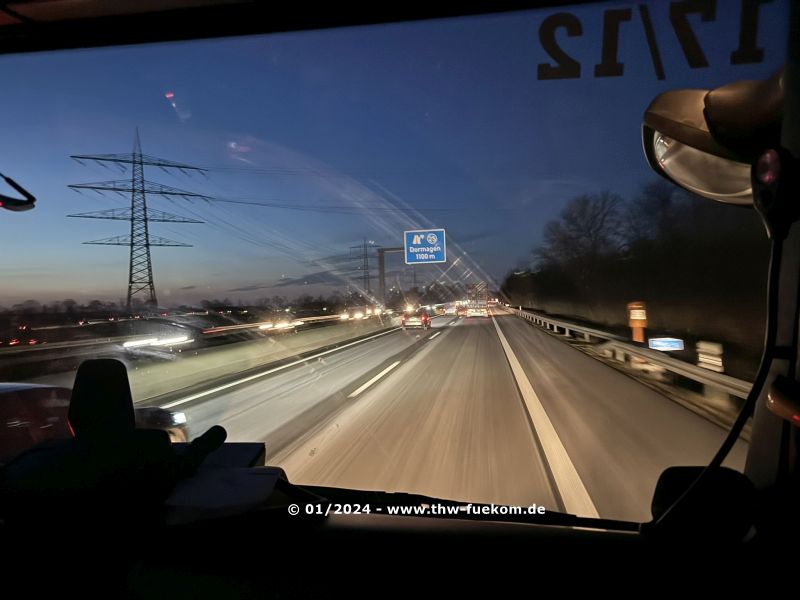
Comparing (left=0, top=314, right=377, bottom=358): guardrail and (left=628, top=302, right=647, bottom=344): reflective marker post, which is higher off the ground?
(left=628, top=302, right=647, bottom=344): reflective marker post

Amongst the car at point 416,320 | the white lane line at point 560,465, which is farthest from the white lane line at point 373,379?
the car at point 416,320

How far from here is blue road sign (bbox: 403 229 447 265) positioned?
24766mm

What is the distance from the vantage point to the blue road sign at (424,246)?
24.8 metres

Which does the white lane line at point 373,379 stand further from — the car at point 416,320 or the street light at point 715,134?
the car at point 416,320

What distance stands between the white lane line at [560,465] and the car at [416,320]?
96.6ft

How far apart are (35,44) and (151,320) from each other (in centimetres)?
2023

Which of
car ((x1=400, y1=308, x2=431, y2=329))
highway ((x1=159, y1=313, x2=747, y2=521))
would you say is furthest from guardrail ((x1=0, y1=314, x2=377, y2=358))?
highway ((x1=159, y1=313, x2=747, y2=521))

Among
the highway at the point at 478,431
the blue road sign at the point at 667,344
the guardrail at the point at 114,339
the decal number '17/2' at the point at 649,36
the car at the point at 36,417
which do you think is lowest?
the guardrail at the point at 114,339

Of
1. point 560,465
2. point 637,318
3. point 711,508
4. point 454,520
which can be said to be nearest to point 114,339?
point 637,318

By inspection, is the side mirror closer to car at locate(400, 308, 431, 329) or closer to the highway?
the highway

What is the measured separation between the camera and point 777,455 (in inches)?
76.9

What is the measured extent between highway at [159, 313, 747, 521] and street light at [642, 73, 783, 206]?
1.44m

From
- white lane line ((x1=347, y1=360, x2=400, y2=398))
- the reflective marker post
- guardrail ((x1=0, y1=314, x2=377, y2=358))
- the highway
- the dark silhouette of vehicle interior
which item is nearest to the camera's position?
the dark silhouette of vehicle interior

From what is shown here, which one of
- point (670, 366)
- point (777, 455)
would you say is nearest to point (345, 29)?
point (777, 455)
